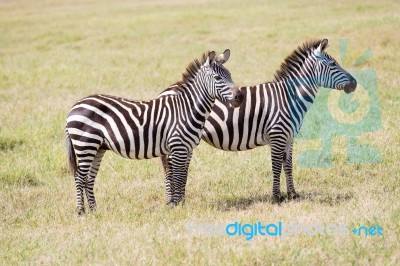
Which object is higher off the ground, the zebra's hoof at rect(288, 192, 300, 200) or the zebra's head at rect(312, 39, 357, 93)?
the zebra's head at rect(312, 39, 357, 93)

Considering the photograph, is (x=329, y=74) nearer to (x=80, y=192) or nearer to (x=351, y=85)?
(x=351, y=85)

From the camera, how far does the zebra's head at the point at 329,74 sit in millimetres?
8797

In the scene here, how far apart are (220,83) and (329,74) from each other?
5.12 ft

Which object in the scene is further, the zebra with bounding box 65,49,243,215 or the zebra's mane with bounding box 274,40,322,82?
the zebra's mane with bounding box 274,40,322,82

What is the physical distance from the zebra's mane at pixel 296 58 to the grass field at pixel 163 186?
1579 mm

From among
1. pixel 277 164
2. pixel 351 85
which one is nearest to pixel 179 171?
pixel 277 164

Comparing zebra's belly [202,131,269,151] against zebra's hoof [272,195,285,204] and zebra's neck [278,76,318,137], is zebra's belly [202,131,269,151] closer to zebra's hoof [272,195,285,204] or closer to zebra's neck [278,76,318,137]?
zebra's neck [278,76,318,137]

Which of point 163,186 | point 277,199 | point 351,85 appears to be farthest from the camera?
point 163,186

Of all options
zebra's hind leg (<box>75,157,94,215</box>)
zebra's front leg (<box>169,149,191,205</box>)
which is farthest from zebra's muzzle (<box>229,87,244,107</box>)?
zebra's hind leg (<box>75,157,94,215</box>)

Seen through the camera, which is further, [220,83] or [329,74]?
[329,74]

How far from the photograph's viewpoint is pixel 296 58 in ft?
29.6

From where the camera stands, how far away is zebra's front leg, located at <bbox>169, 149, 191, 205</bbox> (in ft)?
27.2

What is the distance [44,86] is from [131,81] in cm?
238

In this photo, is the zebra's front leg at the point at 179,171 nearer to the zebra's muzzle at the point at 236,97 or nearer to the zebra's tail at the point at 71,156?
the zebra's muzzle at the point at 236,97
